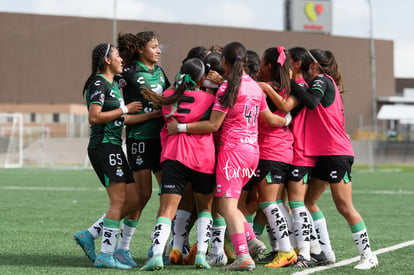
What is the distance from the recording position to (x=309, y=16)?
243ft

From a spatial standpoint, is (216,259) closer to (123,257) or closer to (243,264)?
(243,264)

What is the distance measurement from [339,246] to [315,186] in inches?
62.8

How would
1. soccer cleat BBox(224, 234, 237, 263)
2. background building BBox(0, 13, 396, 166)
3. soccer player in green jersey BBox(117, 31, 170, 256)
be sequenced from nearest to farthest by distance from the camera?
soccer player in green jersey BBox(117, 31, 170, 256), soccer cleat BBox(224, 234, 237, 263), background building BBox(0, 13, 396, 166)

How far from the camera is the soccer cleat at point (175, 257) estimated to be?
7112mm

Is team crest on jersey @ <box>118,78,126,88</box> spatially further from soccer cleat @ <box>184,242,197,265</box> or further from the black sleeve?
soccer cleat @ <box>184,242,197,265</box>

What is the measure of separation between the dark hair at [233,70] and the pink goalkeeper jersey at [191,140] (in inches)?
11.5

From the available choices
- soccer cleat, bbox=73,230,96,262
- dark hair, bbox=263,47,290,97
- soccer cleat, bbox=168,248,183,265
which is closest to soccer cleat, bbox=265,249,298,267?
soccer cleat, bbox=168,248,183,265

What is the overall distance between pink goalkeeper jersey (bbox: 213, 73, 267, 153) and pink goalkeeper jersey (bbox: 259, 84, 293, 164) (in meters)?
0.33

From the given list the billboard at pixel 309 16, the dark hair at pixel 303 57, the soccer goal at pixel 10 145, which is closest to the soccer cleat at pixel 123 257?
the dark hair at pixel 303 57

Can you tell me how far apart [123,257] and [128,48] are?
6.63ft

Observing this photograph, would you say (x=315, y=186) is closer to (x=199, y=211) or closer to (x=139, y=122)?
(x=199, y=211)

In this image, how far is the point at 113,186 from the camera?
22.6 ft

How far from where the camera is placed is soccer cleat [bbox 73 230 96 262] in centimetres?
720

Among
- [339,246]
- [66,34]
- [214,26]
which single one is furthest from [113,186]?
[214,26]
